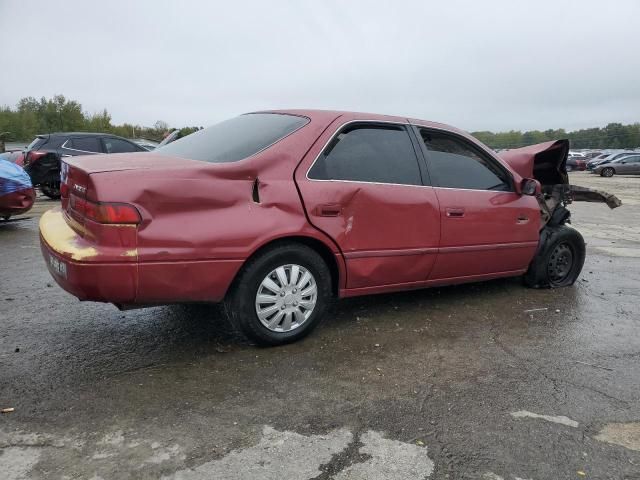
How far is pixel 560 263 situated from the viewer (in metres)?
5.36

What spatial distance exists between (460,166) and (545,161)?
1.49 m

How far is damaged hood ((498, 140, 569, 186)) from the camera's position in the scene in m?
5.34

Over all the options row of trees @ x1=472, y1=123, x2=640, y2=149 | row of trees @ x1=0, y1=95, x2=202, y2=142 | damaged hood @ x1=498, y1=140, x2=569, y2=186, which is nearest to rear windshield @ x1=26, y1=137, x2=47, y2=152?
damaged hood @ x1=498, y1=140, x2=569, y2=186

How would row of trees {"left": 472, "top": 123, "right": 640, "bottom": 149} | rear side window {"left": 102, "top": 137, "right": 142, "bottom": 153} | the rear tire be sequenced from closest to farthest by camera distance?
1. the rear tire
2. rear side window {"left": 102, "top": 137, "right": 142, "bottom": 153}
3. row of trees {"left": 472, "top": 123, "right": 640, "bottom": 149}

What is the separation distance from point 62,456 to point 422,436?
1.62 metres

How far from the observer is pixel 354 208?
370cm

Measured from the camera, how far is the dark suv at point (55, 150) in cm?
1187

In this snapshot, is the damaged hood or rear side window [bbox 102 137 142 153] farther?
rear side window [bbox 102 137 142 153]

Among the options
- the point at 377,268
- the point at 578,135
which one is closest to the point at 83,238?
the point at 377,268

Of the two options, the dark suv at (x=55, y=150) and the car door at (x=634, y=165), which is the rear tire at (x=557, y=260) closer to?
the dark suv at (x=55, y=150)

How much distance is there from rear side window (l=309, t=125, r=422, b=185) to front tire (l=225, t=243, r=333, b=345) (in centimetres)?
59

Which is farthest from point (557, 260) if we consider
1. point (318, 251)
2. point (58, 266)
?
point (58, 266)

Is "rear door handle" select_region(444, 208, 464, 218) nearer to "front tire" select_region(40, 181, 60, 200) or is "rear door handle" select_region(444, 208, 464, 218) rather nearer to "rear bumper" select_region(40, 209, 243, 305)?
"rear bumper" select_region(40, 209, 243, 305)

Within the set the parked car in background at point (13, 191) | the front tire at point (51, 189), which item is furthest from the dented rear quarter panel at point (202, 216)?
the front tire at point (51, 189)
